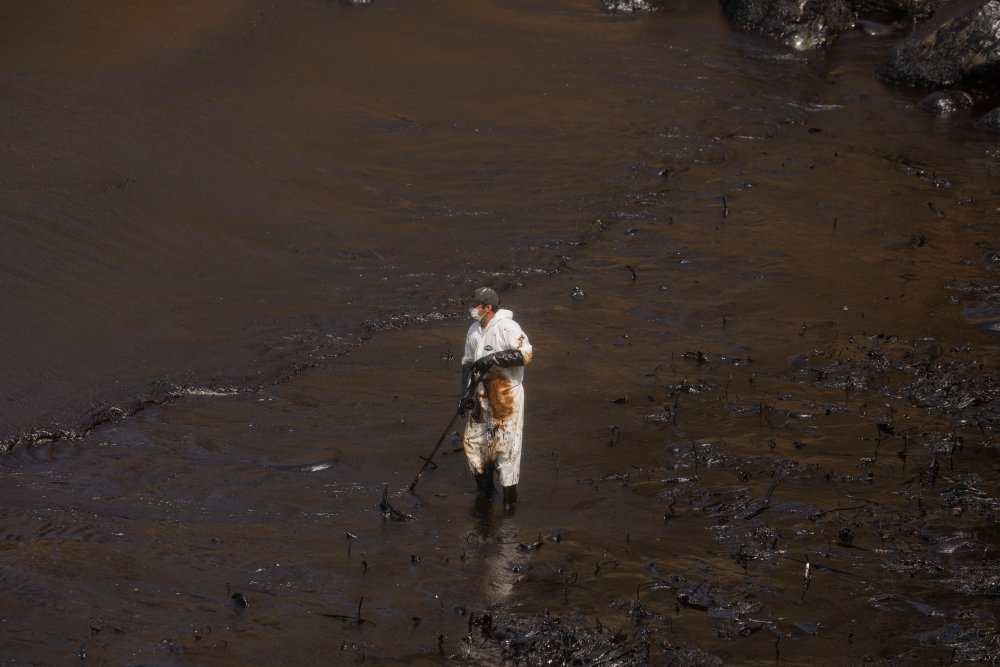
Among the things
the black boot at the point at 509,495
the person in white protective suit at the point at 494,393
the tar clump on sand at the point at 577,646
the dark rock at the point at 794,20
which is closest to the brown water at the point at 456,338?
the tar clump on sand at the point at 577,646

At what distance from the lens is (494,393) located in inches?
300

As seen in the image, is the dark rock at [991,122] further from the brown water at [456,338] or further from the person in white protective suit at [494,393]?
the person in white protective suit at [494,393]

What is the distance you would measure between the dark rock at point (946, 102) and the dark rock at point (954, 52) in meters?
0.46

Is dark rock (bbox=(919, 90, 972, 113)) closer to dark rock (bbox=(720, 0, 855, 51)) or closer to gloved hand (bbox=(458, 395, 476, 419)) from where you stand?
dark rock (bbox=(720, 0, 855, 51))

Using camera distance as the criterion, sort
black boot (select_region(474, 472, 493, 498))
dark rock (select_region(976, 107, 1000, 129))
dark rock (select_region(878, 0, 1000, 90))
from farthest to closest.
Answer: dark rock (select_region(878, 0, 1000, 90)), dark rock (select_region(976, 107, 1000, 129)), black boot (select_region(474, 472, 493, 498))

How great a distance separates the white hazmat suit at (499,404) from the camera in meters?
7.57

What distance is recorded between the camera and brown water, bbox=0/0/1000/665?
640 centimetres

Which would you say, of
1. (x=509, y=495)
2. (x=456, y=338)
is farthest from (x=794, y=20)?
(x=509, y=495)

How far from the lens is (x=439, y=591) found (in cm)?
655

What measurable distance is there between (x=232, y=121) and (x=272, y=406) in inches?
221

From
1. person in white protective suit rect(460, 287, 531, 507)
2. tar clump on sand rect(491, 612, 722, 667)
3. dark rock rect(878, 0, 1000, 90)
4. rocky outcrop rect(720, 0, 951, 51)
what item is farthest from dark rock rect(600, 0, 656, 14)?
→ tar clump on sand rect(491, 612, 722, 667)

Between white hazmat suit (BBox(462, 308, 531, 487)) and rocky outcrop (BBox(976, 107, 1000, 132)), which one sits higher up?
rocky outcrop (BBox(976, 107, 1000, 132))

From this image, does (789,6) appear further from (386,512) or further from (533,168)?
(386,512)

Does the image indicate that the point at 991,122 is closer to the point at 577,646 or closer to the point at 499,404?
the point at 499,404
